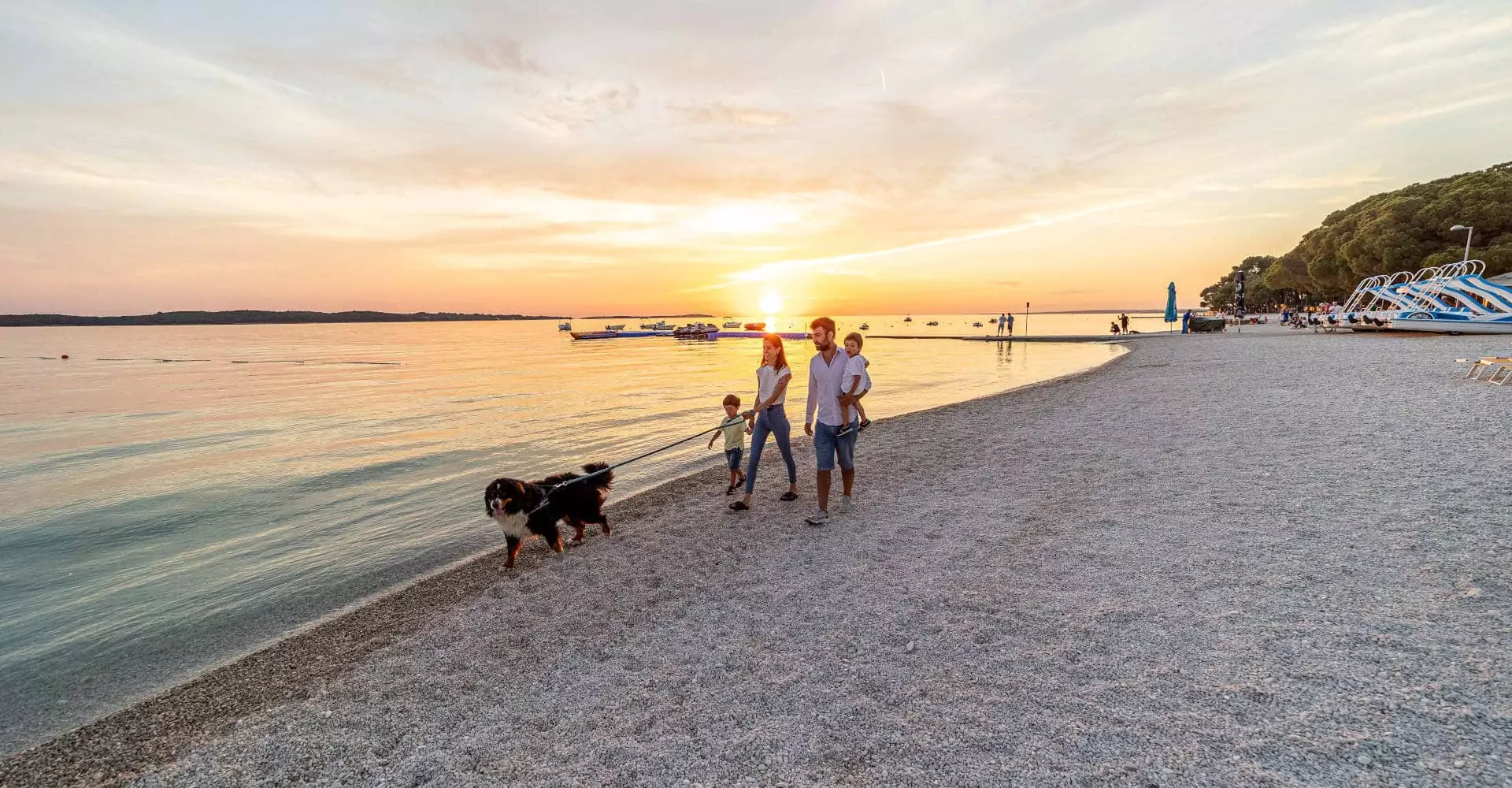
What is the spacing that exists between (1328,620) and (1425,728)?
59.6 inches

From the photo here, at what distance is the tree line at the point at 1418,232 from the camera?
46.2 meters

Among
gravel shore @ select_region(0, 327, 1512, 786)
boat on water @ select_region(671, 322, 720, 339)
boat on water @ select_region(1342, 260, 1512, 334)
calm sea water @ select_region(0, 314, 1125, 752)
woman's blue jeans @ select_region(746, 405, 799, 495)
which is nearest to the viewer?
gravel shore @ select_region(0, 327, 1512, 786)

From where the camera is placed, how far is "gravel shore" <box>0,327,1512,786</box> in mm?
3486

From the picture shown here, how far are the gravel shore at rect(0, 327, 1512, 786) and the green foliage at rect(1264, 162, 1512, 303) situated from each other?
6000 centimetres

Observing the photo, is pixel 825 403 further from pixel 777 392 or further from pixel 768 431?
pixel 768 431

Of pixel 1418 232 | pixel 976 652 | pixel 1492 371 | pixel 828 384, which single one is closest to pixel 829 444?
pixel 828 384

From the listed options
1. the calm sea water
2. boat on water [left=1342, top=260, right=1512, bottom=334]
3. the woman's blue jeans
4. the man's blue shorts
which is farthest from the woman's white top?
boat on water [left=1342, top=260, right=1512, bottom=334]

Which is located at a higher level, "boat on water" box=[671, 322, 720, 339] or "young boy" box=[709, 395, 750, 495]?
"boat on water" box=[671, 322, 720, 339]

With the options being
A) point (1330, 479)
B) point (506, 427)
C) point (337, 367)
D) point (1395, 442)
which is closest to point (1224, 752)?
point (1330, 479)

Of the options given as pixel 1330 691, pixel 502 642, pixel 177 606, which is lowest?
pixel 177 606

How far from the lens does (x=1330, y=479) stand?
8.34 metres

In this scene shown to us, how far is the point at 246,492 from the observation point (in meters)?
13.1

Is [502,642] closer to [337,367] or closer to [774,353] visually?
[774,353]

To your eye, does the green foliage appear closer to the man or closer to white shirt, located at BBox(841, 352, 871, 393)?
white shirt, located at BBox(841, 352, 871, 393)
